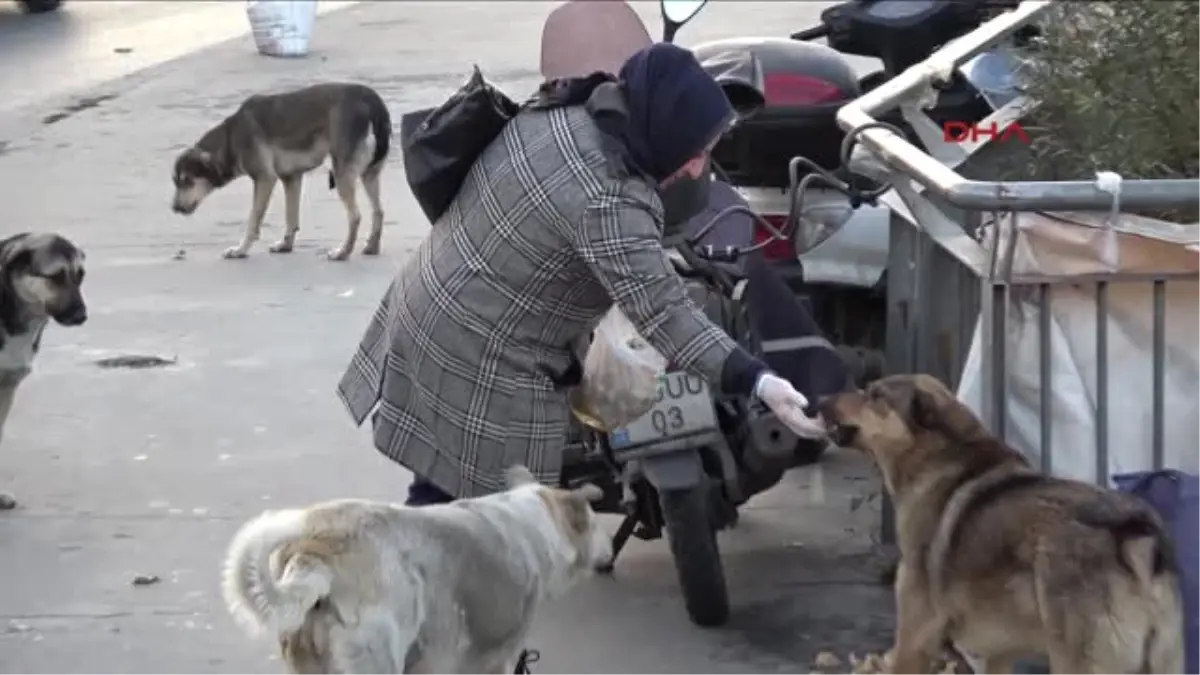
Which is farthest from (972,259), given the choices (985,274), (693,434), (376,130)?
(376,130)

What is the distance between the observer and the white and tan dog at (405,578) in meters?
4.00

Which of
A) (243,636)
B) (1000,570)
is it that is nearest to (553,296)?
(1000,570)

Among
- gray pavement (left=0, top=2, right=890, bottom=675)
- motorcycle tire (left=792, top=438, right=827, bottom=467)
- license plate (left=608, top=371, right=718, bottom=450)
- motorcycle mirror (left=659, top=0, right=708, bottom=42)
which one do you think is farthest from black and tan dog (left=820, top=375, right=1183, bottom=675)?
motorcycle mirror (left=659, top=0, right=708, bottom=42)

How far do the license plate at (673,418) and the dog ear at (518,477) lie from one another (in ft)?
2.16

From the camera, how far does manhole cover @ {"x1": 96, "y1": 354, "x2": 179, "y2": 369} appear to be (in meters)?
9.02

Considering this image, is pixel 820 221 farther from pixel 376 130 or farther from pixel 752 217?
pixel 376 130

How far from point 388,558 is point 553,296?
37.1 inches

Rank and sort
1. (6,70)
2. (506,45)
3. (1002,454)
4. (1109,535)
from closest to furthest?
(1109,535), (1002,454), (6,70), (506,45)

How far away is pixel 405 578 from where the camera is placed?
4.12 m

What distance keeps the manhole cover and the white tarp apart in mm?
5126

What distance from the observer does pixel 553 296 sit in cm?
479

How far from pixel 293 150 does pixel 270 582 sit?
8411mm

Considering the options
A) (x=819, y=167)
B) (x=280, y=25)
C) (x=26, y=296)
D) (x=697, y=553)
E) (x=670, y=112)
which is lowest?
(x=280, y=25)

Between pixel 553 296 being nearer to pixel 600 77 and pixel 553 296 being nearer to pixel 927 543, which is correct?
pixel 600 77
